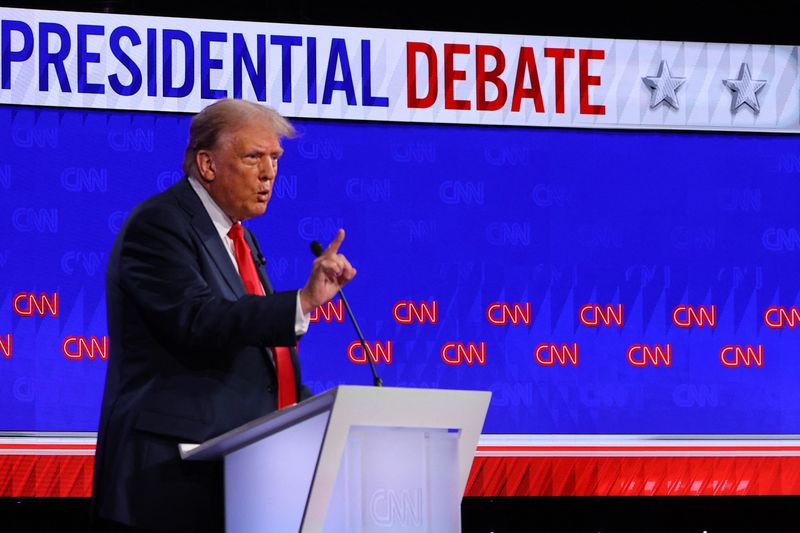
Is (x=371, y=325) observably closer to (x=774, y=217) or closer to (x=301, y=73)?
(x=301, y=73)

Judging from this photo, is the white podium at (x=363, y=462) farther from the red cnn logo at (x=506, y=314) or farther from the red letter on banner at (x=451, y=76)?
the red letter on banner at (x=451, y=76)

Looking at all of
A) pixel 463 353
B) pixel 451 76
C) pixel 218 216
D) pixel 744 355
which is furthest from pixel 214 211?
pixel 744 355

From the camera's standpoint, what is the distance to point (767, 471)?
4074 millimetres

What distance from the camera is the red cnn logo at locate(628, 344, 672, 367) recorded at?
13.4 feet

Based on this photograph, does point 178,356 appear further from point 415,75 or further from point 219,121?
point 415,75

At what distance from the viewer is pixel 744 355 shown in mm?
4133

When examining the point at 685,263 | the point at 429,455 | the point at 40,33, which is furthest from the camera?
the point at 685,263

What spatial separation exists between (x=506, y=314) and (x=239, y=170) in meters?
1.73

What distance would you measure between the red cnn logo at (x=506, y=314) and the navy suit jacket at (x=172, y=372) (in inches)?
70.0

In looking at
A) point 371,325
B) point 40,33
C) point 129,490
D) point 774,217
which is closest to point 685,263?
point 774,217

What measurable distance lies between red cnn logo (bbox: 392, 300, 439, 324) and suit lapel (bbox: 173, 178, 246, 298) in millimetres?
1608

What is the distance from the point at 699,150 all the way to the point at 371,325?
4.00 ft

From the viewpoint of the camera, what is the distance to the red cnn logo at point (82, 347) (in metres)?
3.78

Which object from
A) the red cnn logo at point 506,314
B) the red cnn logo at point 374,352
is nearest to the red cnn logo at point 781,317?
the red cnn logo at point 506,314
